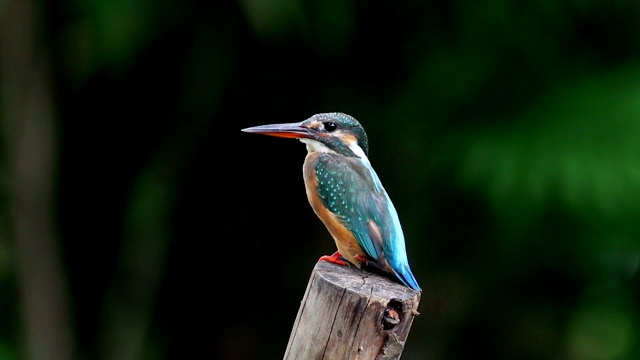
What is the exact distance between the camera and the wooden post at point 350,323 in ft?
7.46

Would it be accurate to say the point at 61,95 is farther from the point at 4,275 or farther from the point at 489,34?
the point at 489,34

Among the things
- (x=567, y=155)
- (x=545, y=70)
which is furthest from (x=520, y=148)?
(x=545, y=70)

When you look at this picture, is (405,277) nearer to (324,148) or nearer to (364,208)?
(364,208)

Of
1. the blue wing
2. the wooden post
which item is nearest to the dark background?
the blue wing

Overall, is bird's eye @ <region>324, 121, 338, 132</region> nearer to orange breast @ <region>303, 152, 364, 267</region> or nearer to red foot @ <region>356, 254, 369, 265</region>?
orange breast @ <region>303, 152, 364, 267</region>

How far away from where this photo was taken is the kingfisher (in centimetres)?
277

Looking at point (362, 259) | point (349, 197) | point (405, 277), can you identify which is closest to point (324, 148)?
point (349, 197)

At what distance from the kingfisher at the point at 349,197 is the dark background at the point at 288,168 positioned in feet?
6.14

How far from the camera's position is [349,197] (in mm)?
2953

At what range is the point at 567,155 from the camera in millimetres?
4816

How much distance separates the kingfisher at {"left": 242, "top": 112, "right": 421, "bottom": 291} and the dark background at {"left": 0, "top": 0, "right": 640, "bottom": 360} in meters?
1.87

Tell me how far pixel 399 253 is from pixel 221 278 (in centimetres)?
331

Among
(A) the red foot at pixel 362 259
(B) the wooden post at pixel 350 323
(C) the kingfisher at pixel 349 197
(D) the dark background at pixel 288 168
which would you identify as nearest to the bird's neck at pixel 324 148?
(C) the kingfisher at pixel 349 197

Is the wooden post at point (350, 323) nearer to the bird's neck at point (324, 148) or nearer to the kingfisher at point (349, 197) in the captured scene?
the kingfisher at point (349, 197)
